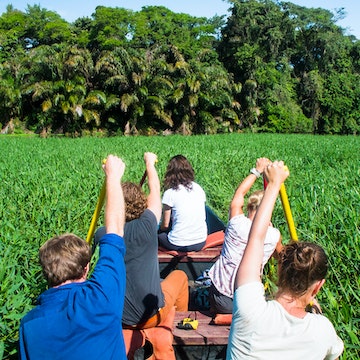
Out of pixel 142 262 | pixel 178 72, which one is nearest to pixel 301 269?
pixel 142 262

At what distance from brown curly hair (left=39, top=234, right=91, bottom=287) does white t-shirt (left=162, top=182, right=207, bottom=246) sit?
293 centimetres

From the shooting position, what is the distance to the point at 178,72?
39.6 meters

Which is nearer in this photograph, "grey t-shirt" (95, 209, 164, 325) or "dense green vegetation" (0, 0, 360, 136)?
"grey t-shirt" (95, 209, 164, 325)

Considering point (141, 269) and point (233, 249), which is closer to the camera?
point (141, 269)

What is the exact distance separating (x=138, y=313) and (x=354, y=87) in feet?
180

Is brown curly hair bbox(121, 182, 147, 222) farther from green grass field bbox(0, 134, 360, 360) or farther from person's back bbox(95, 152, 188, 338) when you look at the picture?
green grass field bbox(0, 134, 360, 360)

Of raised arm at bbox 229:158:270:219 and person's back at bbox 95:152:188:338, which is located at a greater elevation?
raised arm at bbox 229:158:270:219

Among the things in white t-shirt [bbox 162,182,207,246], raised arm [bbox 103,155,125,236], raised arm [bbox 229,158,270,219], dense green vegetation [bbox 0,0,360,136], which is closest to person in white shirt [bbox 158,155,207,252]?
white t-shirt [bbox 162,182,207,246]

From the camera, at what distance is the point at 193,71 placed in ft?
134

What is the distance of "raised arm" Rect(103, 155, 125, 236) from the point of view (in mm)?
2178

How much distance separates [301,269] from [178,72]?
127 feet

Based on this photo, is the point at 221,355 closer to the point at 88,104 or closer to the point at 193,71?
the point at 88,104

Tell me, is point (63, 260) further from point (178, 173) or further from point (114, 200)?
point (178, 173)

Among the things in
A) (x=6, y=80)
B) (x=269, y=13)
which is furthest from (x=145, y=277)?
(x=269, y=13)
